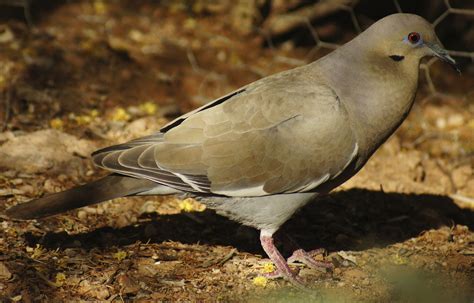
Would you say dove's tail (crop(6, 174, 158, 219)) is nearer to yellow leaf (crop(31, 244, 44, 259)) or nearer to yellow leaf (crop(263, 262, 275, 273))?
yellow leaf (crop(31, 244, 44, 259))

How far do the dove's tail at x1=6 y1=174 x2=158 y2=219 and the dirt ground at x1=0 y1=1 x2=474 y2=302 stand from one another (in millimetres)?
225

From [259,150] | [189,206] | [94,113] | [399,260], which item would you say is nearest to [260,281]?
[259,150]

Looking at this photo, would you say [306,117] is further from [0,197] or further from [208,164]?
[0,197]

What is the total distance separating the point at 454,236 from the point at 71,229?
216cm

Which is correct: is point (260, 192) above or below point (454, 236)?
above

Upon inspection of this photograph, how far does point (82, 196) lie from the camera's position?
3.35m

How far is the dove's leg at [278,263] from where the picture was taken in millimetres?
3436

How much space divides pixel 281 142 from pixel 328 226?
0.97 metres

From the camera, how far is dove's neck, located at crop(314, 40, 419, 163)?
3.34 meters

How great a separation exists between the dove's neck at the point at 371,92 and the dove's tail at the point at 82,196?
1039mm

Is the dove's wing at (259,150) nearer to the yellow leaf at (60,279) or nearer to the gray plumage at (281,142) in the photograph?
the gray plumage at (281,142)

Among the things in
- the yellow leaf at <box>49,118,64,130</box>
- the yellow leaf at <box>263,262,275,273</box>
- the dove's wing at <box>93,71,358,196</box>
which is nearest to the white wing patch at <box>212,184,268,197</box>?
the dove's wing at <box>93,71,358,196</box>

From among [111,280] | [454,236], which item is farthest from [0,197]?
[454,236]

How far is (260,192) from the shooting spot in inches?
132
